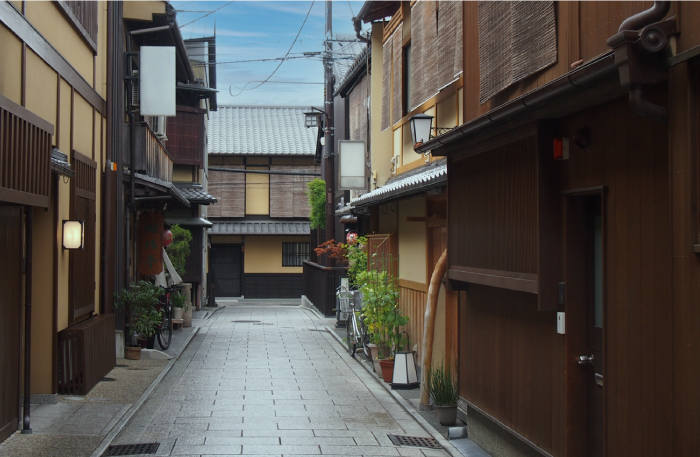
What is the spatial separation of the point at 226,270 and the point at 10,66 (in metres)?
35.9

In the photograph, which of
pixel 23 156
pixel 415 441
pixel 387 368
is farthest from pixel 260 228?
pixel 23 156

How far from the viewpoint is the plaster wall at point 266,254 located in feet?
146

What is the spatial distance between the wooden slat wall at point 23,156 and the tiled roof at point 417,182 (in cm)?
533

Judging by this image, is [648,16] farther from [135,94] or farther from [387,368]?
[135,94]

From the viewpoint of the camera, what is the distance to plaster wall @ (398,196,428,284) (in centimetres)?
1371

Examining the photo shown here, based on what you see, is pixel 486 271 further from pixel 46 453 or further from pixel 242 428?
pixel 46 453

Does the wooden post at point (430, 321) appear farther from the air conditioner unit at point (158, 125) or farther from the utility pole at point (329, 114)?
the utility pole at point (329, 114)

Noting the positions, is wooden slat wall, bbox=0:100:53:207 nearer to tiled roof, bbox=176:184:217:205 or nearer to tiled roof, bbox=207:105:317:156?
tiled roof, bbox=176:184:217:205

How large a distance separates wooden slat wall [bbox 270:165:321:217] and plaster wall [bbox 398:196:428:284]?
29.7 metres

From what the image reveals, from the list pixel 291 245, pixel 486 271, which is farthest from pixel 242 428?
pixel 291 245

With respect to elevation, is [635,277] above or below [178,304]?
above

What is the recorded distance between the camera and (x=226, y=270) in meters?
44.5

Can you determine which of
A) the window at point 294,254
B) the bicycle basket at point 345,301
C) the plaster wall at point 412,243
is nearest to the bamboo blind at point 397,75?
the plaster wall at point 412,243

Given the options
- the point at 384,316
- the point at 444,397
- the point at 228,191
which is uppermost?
the point at 228,191
